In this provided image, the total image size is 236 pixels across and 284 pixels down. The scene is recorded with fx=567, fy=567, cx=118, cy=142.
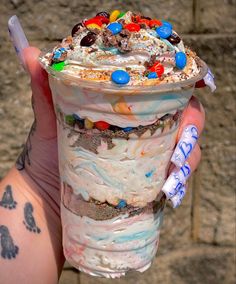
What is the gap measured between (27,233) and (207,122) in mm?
971

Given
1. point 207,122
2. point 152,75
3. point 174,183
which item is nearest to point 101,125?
point 152,75

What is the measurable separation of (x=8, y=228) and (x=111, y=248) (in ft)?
1.38

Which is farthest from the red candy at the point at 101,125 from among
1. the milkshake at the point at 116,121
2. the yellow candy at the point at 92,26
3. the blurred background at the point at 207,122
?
the blurred background at the point at 207,122

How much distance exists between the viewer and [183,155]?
1.32 m

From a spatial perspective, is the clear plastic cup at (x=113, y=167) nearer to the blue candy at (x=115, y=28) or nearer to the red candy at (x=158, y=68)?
the red candy at (x=158, y=68)

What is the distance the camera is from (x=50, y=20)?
6.95 ft

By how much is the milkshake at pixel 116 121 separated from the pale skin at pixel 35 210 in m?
0.26

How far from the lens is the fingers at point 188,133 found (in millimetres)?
1318

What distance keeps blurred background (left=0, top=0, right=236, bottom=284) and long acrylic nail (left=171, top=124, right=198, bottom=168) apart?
0.88 meters

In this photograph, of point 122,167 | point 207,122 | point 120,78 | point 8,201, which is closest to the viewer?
Result: point 120,78

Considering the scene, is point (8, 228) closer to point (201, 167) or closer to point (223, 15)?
point (201, 167)

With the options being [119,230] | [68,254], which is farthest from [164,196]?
[68,254]

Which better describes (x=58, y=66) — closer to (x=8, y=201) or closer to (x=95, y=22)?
(x=95, y=22)

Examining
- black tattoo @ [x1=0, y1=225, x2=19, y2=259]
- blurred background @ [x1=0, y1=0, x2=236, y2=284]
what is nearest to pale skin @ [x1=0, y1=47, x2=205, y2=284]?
black tattoo @ [x1=0, y1=225, x2=19, y2=259]
